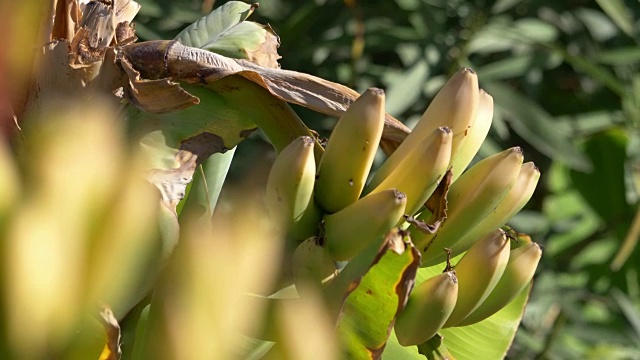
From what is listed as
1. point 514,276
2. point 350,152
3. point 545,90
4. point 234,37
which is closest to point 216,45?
point 234,37

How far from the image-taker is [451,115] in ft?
2.01

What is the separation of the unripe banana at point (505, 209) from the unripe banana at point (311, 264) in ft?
0.36

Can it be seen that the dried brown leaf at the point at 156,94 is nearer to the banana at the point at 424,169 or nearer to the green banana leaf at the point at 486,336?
the banana at the point at 424,169

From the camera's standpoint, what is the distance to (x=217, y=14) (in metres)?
0.72

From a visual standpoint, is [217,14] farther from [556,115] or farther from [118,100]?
[556,115]

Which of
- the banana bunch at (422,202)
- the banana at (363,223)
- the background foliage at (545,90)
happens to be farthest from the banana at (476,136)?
the background foliage at (545,90)

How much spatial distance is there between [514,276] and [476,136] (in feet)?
0.31

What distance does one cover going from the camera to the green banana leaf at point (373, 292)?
500mm

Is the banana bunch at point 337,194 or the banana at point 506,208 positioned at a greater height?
the banana bunch at point 337,194

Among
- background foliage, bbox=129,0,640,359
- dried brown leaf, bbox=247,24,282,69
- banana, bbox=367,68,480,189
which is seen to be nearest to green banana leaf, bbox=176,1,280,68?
dried brown leaf, bbox=247,24,282,69

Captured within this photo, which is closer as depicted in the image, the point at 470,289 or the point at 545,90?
the point at 470,289

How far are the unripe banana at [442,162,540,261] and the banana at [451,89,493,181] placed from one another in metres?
0.03

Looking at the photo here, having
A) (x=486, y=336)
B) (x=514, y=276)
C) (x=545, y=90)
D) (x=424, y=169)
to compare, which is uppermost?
(x=424, y=169)

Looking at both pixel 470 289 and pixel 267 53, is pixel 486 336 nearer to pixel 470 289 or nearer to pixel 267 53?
pixel 470 289
